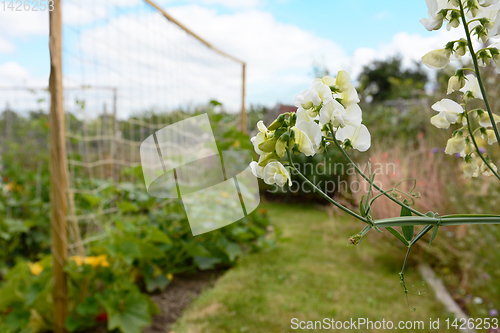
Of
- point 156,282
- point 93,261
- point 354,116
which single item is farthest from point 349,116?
point 156,282

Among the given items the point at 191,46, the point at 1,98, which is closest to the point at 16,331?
the point at 191,46

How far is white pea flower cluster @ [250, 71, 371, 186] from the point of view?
1.22ft

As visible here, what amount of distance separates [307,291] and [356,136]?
201 cm

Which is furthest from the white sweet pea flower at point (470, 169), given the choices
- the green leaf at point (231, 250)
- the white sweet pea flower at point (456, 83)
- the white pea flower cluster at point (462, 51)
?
the green leaf at point (231, 250)

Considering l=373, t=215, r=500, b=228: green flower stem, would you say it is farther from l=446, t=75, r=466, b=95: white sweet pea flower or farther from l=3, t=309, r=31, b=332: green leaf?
l=3, t=309, r=31, b=332: green leaf

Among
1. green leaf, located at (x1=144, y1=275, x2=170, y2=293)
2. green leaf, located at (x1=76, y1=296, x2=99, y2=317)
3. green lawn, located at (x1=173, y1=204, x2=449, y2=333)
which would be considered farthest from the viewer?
green leaf, located at (x1=144, y1=275, x2=170, y2=293)

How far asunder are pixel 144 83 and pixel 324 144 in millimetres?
2035

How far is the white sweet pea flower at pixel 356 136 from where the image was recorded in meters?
0.43

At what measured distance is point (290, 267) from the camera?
266 cm

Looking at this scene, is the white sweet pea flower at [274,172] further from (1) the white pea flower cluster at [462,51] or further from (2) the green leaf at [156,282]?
(2) the green leaf at [156,282]

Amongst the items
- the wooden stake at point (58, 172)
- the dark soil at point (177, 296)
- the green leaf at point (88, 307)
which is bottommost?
the dark soil at point (177, 296)

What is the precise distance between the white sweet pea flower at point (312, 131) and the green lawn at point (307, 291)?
1.39 m

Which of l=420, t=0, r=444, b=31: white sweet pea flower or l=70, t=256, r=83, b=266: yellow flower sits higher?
l=420, t=0, r=444, b=31: white sweet pea flower

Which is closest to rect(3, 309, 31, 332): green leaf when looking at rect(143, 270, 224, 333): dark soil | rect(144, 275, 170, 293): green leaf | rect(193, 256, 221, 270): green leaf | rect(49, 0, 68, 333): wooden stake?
rect(49, 0, 68, 333): wooden stake
